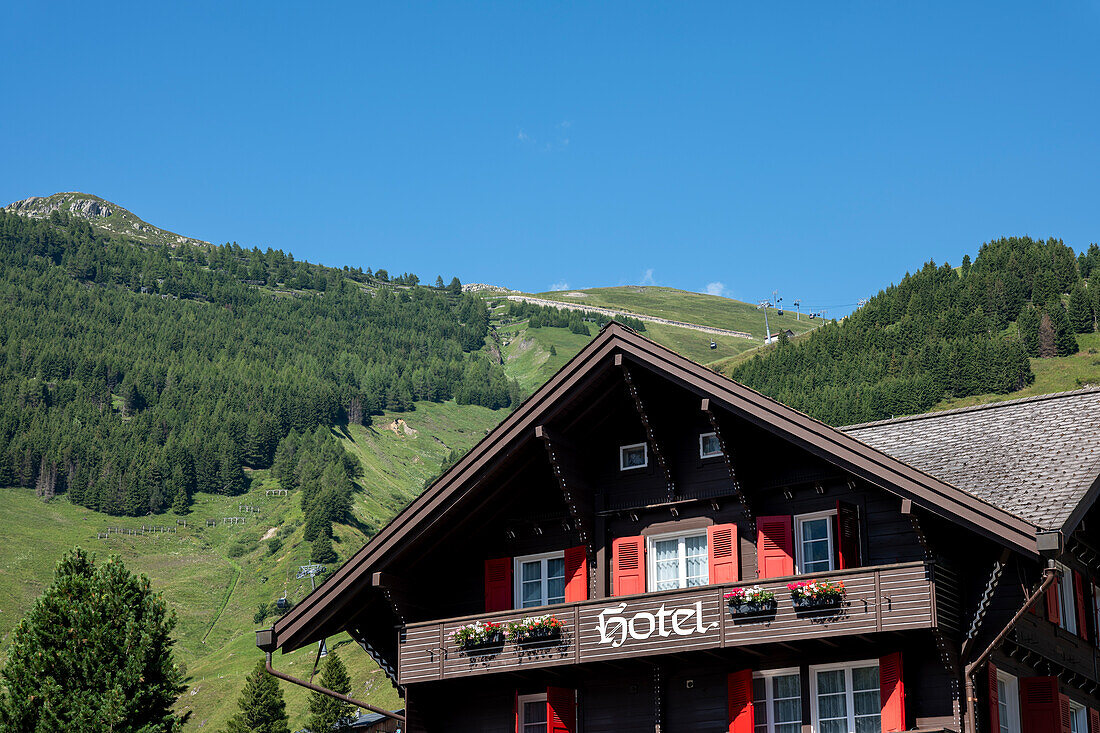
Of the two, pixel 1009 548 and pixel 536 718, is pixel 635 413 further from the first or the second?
pixel 1009 548

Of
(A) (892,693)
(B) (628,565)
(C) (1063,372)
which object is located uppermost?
(C) (1063,372)

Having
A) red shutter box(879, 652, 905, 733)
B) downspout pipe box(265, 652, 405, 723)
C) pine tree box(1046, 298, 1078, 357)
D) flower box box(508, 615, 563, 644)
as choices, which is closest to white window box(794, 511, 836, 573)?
red shutter box(879, 652, 905, 733)

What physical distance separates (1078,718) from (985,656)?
673cm

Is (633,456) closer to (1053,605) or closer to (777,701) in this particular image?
(777,701)

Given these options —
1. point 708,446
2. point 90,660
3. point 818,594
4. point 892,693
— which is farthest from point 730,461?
point 90,660

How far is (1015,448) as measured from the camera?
91.1 ft

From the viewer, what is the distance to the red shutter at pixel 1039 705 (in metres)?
26.4

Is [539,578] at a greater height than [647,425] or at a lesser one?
lesser

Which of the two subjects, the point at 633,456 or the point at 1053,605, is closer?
the point at 1053,605

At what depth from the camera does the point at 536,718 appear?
2848cm

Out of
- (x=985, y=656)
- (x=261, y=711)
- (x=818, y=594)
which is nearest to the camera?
(x=985, y=656)

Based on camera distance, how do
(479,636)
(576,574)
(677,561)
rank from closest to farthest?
(479,636) → (677,561) → (576,574)

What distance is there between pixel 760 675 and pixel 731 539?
2799 mm

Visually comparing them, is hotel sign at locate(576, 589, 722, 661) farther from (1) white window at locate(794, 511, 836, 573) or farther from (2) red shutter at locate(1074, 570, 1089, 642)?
(2) red shutter at locate(1074, 570, 1089, 642)
